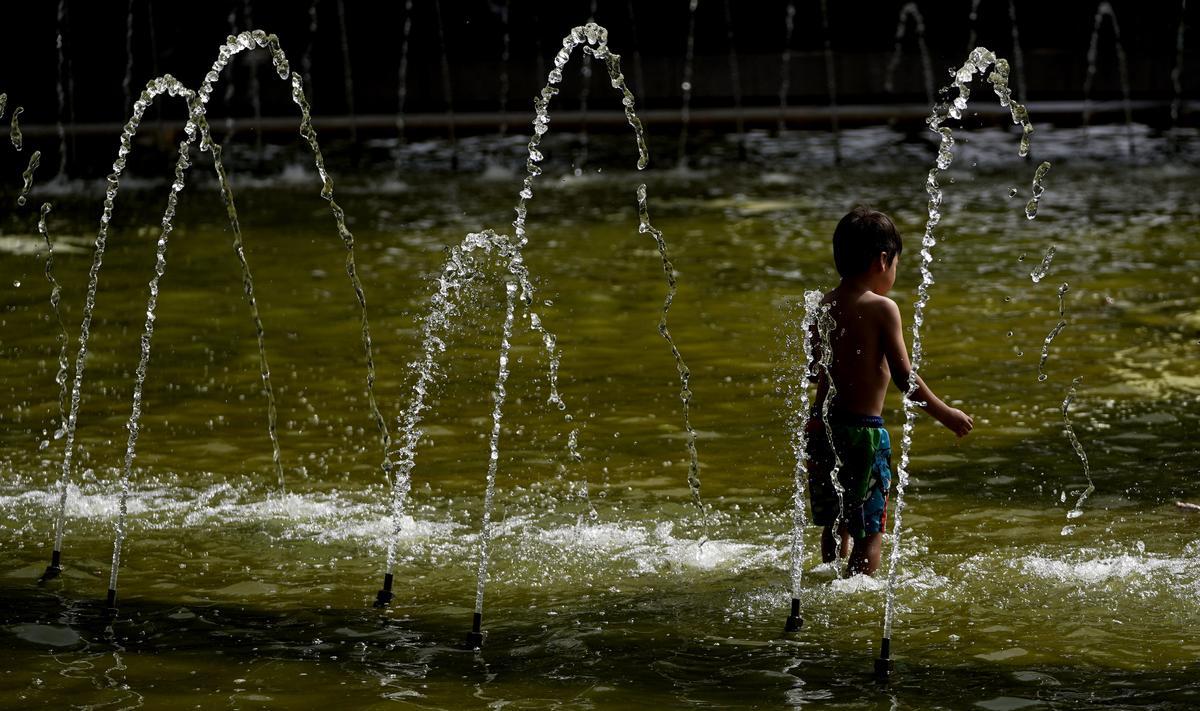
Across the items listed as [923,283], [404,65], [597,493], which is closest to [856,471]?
[923,283]

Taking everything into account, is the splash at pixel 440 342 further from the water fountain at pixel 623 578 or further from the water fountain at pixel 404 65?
the water fountain at pixel 404 65

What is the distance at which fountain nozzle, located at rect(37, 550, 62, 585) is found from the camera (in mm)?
5223

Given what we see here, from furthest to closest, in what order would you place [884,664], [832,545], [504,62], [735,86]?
[504,62]
[735,86]
[832,545]
[884,664]

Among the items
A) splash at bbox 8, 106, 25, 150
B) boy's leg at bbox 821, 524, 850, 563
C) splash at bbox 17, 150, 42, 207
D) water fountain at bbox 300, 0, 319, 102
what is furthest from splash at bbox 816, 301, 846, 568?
water fountain at bbox 300, 0, 319, 102

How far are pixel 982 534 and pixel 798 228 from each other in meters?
6.35

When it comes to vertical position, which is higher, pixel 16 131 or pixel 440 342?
pixel 16 131

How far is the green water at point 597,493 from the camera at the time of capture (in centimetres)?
447

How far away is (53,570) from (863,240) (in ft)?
8.49

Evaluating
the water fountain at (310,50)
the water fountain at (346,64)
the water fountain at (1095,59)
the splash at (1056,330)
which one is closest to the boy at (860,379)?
the splash at (1056,330)

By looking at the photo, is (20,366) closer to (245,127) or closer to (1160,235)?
(1160,235)

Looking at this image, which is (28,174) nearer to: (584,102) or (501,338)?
(501,338)

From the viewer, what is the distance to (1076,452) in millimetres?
6578

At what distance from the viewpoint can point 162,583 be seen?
521 centimetres

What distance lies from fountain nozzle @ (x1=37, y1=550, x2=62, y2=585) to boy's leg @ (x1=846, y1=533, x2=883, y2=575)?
2352mm
